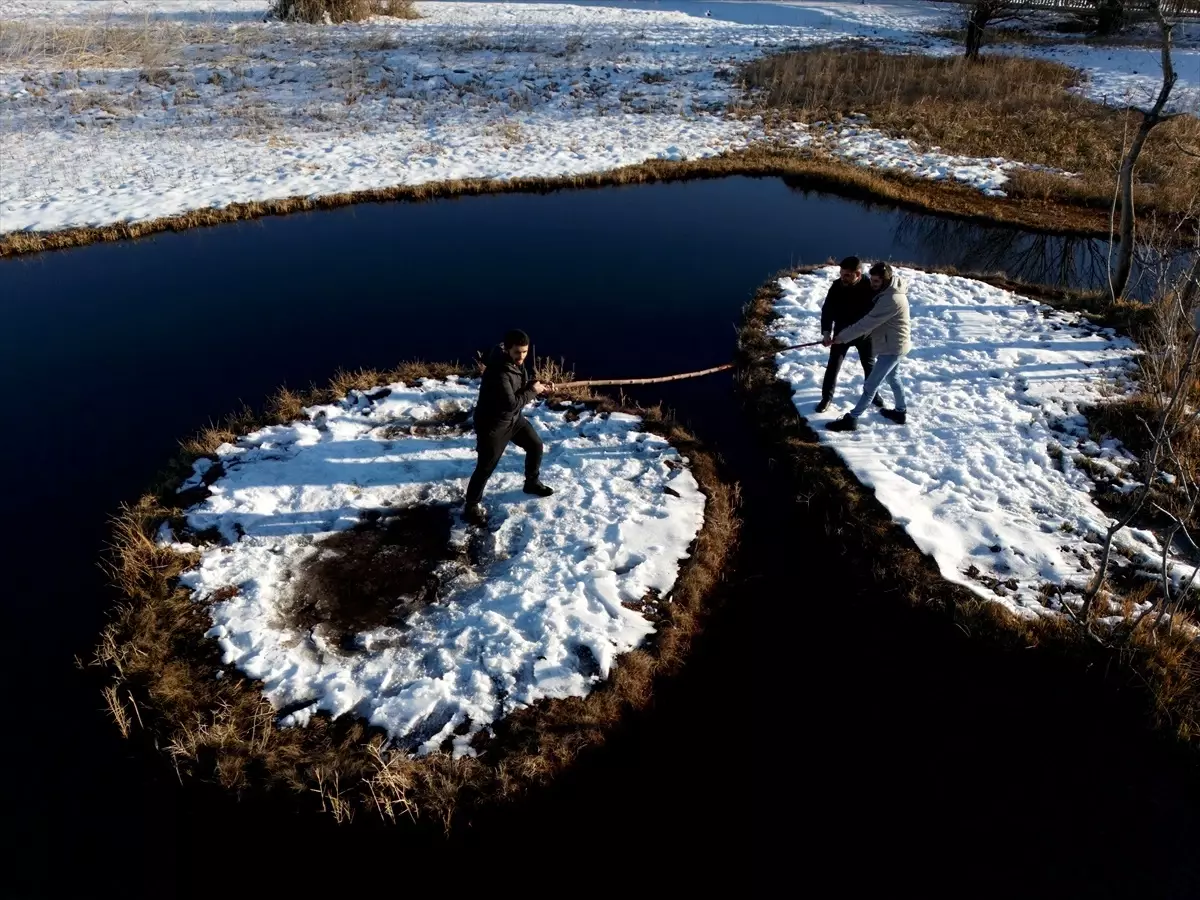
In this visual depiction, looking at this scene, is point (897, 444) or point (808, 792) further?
point (897, 444)

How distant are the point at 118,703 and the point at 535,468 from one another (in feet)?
14.0

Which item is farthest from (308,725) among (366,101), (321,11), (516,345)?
(321,11)

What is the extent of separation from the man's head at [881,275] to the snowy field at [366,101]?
11883 millimetres

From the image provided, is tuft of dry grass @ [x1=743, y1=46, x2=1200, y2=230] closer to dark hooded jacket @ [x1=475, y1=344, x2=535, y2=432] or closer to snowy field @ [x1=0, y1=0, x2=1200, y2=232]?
snowy field @ [x1=0, y1=0, x2=1200, y2=232]

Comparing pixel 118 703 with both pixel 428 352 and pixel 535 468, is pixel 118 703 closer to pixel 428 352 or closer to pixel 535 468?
pixel 535 468

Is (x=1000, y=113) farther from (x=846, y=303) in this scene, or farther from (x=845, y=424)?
(x=845, y=424)

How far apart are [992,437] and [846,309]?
262cm

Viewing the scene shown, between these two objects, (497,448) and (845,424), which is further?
(845,424)

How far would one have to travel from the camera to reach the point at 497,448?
6785 millimetres

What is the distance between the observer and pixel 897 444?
8.49 meters

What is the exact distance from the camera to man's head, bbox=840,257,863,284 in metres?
7.51

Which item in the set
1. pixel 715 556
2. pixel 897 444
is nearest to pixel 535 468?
pixel 715 556

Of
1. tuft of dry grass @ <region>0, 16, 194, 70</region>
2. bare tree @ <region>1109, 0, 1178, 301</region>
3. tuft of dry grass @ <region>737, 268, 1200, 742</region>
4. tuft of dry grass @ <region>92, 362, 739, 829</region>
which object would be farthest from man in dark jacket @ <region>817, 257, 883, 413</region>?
tuft of dry grass @ <region>0, 16, 194, 70</region>

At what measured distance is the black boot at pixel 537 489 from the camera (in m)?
7.59
